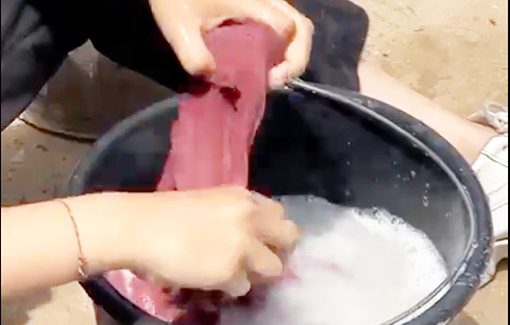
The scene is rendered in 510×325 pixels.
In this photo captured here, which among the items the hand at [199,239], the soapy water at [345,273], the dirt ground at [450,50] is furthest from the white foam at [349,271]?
the dirt ground at [450,50]

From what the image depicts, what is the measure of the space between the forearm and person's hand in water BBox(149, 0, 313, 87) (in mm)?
201

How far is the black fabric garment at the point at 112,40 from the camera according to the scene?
58 cm

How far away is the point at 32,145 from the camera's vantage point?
2.15ft

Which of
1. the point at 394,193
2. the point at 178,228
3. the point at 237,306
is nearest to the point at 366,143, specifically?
the point at 394,193

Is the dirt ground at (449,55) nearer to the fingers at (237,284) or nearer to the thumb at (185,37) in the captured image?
the thumb at (185,37)

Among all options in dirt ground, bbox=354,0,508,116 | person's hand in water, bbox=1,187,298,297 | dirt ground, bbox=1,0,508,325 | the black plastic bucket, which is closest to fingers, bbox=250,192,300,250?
person's hand in water, bbox=1,187,298,297

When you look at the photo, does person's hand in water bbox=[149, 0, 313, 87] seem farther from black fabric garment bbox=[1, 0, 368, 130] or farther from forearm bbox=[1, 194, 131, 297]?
forearm bbox=[1, 194, 131, 297]

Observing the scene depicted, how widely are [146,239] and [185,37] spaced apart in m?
0.21

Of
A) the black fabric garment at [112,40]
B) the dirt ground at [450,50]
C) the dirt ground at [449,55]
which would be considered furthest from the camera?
the dirt ground at [450,50]

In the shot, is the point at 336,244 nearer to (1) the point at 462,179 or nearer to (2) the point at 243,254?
(1) the point at 462,179

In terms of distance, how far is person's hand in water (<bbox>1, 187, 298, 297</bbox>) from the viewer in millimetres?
427

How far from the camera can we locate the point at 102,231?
0.45 meters

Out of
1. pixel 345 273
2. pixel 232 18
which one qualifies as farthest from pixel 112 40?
pixel 345 273

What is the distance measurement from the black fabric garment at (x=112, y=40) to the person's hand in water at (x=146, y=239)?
0.09 metres
